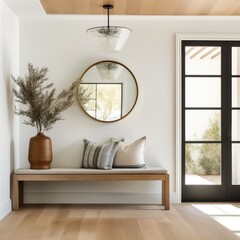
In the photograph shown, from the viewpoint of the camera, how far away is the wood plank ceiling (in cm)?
576

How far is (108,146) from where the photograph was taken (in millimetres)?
6258

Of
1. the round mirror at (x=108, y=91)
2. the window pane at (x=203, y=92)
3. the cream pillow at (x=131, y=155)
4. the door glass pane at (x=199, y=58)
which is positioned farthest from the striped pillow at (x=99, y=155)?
the door glass pane at (x=199, y=58)

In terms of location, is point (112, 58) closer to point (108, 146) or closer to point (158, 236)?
point (108, 146)

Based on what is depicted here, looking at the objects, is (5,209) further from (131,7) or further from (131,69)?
(131,7)

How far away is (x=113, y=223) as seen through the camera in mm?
5238

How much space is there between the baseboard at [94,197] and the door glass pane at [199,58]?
5.47ft

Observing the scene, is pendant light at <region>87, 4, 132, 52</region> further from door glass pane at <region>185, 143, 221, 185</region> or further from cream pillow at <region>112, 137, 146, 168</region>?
door glass pane at <region>185, 143, 221, 185</region>

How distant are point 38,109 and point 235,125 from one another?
260 centimetres

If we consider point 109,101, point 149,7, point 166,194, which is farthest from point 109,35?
point 166,194

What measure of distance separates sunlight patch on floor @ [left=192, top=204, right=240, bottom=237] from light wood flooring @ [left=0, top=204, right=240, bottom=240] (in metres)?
0.01

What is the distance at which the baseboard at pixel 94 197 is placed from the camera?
21.3 feet

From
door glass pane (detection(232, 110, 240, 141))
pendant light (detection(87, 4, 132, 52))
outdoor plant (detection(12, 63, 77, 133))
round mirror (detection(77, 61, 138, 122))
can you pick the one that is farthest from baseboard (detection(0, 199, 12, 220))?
door glass pane (detection(232, 110, 240, 141))

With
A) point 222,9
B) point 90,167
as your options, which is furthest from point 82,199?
point 222,9

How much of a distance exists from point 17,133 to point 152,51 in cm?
206
